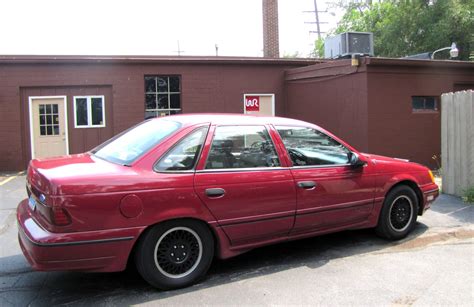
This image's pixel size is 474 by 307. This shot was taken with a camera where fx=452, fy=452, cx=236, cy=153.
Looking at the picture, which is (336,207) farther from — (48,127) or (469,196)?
(48,127)

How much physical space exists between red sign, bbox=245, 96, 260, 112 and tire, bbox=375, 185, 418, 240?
9.45 metres

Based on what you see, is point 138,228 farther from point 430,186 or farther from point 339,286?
point 430,186

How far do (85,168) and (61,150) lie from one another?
1029cm

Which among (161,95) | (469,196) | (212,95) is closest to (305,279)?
(469,196)

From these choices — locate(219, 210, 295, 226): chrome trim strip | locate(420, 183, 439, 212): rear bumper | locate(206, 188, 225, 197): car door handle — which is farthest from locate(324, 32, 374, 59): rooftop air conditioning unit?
locate(206, 188, 225, 197): car door handle

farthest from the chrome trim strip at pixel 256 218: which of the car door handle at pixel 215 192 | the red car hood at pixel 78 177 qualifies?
the red car hood at pixel 78 177

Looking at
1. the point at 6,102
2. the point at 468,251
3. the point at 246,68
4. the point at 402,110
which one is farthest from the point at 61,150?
the point at 468,251

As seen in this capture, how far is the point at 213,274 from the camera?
461 cm

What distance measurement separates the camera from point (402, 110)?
11.7m

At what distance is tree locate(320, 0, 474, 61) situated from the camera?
851 inches

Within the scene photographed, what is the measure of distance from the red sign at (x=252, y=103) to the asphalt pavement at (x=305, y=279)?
930 centimetres

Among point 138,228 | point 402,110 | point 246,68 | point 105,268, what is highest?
point 246,68

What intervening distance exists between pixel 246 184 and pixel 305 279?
43.3 inches

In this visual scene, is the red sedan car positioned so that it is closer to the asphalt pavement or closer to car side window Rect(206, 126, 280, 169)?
car side window Rect(206, 126, 280, 169)
